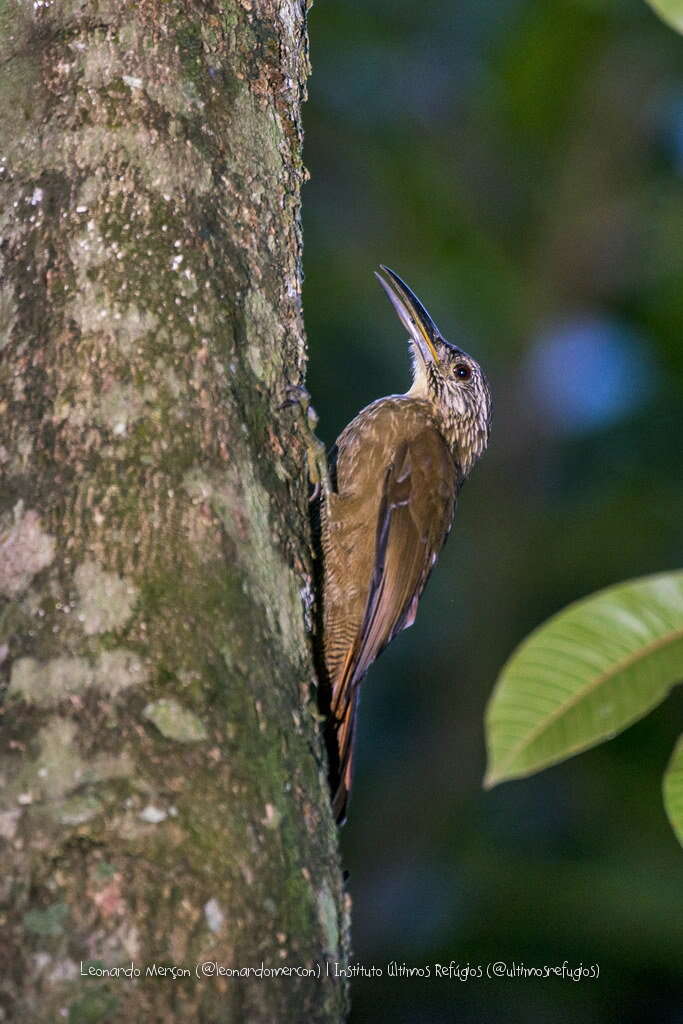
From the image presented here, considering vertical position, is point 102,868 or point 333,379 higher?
point 333,379

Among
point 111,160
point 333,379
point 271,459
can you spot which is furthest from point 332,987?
point 333,379

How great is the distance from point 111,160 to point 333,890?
1.34m

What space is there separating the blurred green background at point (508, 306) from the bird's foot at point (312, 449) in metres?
3.30

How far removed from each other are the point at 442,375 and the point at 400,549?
40.6 inches

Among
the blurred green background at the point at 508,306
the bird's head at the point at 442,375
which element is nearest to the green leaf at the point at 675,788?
the bird's head at the point at 442,375

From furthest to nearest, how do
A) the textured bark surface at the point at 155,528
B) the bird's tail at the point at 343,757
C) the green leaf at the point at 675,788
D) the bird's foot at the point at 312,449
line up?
the bird's tail at the point at 343,757 < the bird's foot at the point at 312,449 < the green leaf at the point at 675,788 < the textured bark surface at the point at 155,528

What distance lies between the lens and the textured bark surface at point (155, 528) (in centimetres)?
167

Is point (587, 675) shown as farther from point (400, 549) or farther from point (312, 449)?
point (400, 549)

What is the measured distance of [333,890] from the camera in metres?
1.94

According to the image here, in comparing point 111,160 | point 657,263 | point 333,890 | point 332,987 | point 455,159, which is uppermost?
point 455,159

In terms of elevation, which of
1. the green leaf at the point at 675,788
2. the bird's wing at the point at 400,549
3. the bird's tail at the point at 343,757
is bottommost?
the green leaf at the point at 675,788

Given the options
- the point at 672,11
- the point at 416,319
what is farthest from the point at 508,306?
the point at 672,11

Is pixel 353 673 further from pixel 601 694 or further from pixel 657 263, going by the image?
pixel 657 263

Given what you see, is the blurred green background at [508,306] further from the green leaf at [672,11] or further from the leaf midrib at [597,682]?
the green leaf at [672,11]
